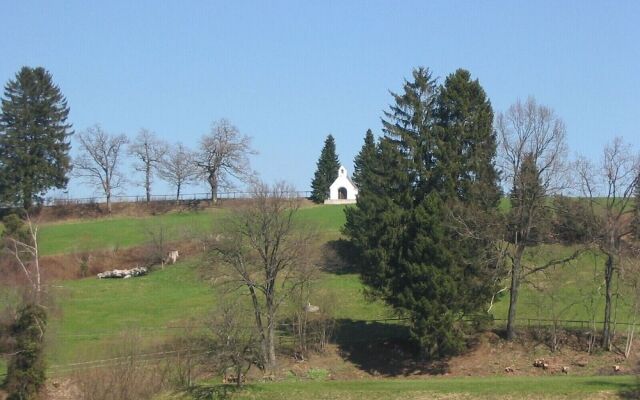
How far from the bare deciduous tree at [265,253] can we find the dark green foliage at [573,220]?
12537 mm

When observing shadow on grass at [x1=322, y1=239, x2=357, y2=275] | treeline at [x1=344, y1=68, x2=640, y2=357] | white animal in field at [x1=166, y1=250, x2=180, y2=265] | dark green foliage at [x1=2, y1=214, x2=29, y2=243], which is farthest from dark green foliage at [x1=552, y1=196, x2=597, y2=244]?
dark green foliage at [x1=2, y1=214, x2=29, y2=243]

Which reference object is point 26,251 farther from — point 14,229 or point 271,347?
point 271,347

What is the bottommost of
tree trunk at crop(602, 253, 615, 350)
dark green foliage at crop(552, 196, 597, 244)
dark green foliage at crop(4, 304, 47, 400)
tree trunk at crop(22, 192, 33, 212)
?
dark green foliage at crop(4, 304, 47, 400)

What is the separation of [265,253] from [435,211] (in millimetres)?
8615

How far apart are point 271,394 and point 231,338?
5852 mm

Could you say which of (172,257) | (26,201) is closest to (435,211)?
(172,257)

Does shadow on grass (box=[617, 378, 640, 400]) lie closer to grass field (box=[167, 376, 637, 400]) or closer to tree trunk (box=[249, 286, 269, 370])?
grass field (box=[167, 376, 637, 400])

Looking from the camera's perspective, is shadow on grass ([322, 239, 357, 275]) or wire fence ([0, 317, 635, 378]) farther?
shadow on grass ([322, 239, 357, 275])

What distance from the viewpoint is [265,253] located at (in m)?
44.4

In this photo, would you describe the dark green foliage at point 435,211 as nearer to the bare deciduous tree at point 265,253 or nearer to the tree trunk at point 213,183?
the bare deciduous tree at point 265,253

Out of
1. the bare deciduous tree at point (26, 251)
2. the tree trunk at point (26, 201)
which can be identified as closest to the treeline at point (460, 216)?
the bare deciduous tree at point (26, 251)

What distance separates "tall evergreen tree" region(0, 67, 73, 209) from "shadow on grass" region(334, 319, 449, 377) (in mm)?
45429

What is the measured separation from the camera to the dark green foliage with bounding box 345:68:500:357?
42656 mm

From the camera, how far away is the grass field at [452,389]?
29.8 m
